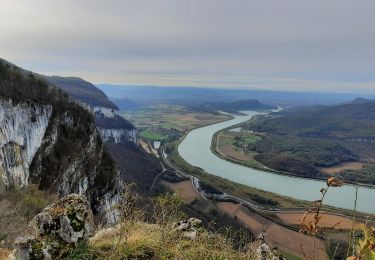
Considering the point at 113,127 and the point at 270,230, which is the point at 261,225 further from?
the point at 113,127

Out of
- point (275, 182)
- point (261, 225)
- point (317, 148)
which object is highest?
point (261, 225)

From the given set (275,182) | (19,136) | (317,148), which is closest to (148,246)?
(19,136)

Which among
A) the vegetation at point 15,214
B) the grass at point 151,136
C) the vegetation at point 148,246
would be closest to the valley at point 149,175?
the vegetation at point 15,214

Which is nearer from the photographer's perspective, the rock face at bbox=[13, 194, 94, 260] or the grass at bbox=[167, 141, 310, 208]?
the rock face at bbox=[13, 194, 94, 260]

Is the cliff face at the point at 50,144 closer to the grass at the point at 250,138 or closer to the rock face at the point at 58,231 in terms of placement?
the rock face at the point at 58,231

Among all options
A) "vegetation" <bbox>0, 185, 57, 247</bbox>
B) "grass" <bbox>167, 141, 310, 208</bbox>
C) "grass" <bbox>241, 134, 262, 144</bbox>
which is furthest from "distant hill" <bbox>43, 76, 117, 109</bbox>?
"vegetation" <bbox>0, 185, 57, 247</bbox>

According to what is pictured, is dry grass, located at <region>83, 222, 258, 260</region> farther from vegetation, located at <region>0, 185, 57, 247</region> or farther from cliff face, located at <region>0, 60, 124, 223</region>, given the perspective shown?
cliff face, located at <region>0, 60, 124, 223</region>

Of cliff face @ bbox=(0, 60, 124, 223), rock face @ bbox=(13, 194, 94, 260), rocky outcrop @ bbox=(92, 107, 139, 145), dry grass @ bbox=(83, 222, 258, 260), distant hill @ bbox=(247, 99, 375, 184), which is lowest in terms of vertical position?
distant hill @ bbox=(247, 99, 375, 184)
